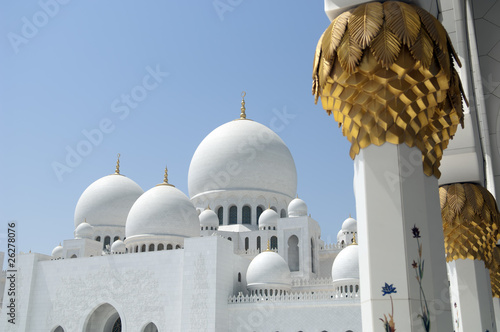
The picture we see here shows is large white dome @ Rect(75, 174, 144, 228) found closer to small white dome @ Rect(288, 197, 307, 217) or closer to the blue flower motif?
small white dome @ Rect(288, 197, 307, 217)

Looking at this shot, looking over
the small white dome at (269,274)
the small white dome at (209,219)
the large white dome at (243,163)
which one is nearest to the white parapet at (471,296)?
the small white dome at (269,274)

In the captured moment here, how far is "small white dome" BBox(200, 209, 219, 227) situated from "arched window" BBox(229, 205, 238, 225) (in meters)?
1.32

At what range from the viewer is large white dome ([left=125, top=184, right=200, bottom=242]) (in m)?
21.9

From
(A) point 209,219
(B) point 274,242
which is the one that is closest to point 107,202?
(A) point 209,219

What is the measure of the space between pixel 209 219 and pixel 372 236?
21511mm

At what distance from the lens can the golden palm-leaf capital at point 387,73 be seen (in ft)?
9.16

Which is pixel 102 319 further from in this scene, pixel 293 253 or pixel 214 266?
pixel 293 253

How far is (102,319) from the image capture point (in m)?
20.2

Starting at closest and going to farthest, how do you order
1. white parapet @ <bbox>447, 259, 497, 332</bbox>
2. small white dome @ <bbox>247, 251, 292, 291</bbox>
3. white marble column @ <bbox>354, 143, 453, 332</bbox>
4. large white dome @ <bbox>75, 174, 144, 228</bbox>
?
white marble column @ <bbox>354, 143, 453, 332</bbox>
white parapet @ <bbox>447, 259, 497, 332</bbox>
small white dome @ <bbox>247, 251, 292, 291</bbox>
large white dome @ <bbox>75, 174, 144, 228</bbox>

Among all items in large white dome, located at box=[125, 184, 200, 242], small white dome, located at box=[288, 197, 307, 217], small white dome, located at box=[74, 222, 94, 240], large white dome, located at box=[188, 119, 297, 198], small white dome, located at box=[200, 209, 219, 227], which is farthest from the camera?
small white dome, located at box=[74, 222, 94, 240]

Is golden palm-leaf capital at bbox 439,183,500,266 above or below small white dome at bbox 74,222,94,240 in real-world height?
below

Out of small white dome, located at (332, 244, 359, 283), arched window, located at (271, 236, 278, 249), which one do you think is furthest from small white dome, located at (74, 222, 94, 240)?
small white dome, located at (332, 244, 359, 283)

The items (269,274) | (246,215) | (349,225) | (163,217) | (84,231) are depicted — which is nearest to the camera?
(269,274)

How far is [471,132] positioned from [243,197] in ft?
67.6
